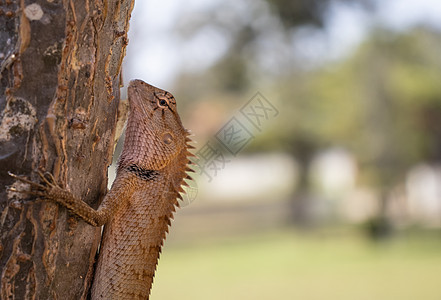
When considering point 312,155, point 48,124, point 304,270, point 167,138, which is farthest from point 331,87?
point 48,124

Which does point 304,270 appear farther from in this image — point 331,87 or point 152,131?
point 331,87

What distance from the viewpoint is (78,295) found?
2.60 m

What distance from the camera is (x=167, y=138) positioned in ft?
11.5

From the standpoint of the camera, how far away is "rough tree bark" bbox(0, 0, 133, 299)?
7.34 ft

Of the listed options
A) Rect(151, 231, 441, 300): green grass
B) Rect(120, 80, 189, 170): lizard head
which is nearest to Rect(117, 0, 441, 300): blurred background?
Rect(151, 231, 441, 300): green grass

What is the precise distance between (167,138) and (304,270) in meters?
15.2

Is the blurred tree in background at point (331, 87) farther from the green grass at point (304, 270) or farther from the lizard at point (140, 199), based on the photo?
the lizard at point (140, 199)

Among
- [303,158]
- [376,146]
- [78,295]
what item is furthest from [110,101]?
[303,158]

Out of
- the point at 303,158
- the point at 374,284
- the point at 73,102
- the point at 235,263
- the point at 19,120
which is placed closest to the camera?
the point at 19,120

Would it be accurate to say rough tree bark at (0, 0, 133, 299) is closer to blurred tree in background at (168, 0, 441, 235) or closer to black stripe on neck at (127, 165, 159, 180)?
black stripe on neck at (127, 165, 159, 180)

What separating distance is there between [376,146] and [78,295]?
25.1 m

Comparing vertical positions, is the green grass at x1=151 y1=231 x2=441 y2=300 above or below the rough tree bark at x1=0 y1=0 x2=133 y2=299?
above

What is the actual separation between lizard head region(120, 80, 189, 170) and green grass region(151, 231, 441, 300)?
11.0 m

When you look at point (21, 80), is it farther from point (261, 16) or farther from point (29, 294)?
point (261, 16)
